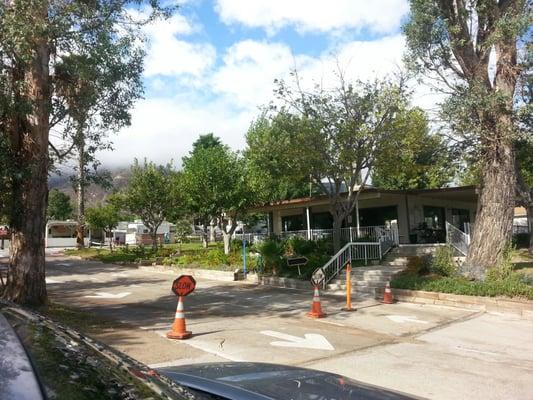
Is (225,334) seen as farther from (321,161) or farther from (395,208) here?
(395,208)

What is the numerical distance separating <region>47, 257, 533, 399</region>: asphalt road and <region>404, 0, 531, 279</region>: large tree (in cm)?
376

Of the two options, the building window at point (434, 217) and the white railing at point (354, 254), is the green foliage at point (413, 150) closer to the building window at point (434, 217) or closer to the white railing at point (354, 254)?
the white railing at point (354, 254)

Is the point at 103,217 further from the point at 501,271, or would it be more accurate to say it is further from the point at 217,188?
the point at 501,271

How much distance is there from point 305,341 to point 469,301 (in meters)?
6.13

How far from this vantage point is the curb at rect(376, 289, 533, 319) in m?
12.4

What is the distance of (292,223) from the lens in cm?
3369

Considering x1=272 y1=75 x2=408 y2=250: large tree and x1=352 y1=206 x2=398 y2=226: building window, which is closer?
x1=272 y1=75 x2=408 y2=250: large tree

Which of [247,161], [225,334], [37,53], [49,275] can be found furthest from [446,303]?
[247,161]

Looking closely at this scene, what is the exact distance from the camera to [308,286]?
1719 cm

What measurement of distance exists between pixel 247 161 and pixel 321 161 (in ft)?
41.3

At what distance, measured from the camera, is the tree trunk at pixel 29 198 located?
36.5 feet

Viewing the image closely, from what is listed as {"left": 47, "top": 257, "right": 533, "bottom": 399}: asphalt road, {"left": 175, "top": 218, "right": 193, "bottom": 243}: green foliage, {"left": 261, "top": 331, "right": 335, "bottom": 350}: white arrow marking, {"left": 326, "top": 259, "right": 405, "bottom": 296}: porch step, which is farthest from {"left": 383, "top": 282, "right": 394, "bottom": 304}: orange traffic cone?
{"left": 175, "top": 218, "right": 193, "bottom": 243}: green foliage

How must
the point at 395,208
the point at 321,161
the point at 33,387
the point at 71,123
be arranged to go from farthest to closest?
the point at 395,208, the point at 321,161, the point at 71,123, the point at 33,387

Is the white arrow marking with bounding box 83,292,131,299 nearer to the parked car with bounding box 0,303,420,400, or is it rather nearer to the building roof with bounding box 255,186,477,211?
the building roof with bounding box 255,186,477,211
